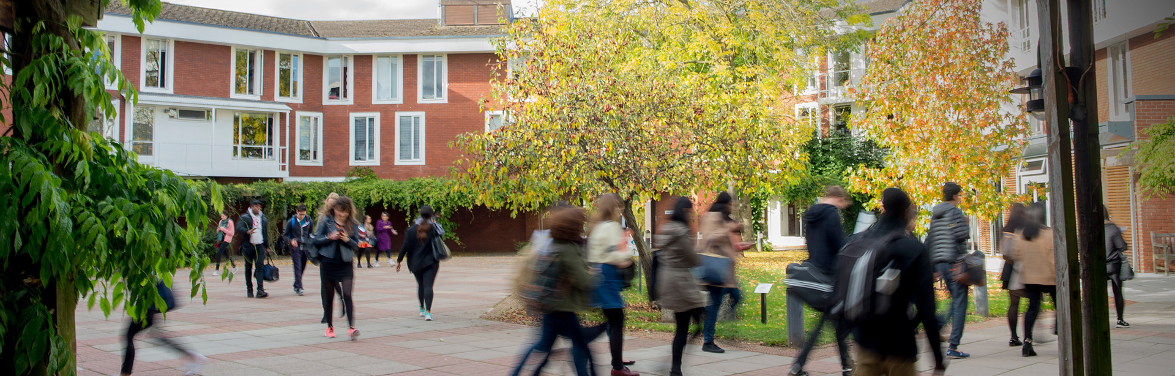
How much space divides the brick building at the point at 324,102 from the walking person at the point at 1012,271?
917 inches

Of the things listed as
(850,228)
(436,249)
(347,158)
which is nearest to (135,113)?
(347,158)

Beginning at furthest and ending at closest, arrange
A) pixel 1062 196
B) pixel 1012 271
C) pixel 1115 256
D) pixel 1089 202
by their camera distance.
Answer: pixel 1115 256, pixel 1012 271, pixel 1062 196, pixel 1089 202

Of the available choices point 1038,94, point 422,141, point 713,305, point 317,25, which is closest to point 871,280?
point 713,305

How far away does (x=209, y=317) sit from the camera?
10.2 meters

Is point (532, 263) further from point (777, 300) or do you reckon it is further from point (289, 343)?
point (777, 300)

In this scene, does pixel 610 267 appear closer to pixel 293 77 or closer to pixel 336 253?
pixel 336 253

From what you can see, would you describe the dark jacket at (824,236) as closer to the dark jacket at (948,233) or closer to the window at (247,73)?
the dark jacket at (948,233)

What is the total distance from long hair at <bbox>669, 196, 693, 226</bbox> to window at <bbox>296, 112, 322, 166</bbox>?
88.2ft

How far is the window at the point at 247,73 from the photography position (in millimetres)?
29484

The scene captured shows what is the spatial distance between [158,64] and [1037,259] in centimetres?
2936

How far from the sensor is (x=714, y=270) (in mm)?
6840

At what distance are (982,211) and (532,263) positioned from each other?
11022 millimetres

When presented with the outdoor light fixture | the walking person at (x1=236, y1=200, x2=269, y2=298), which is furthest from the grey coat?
the walking person at (x1=236, y1=200, x2=269, y2=298)

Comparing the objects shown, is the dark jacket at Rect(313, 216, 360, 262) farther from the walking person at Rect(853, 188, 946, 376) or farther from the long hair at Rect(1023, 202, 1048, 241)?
the long hair at Rect(1023, 202, 1048, 241)
